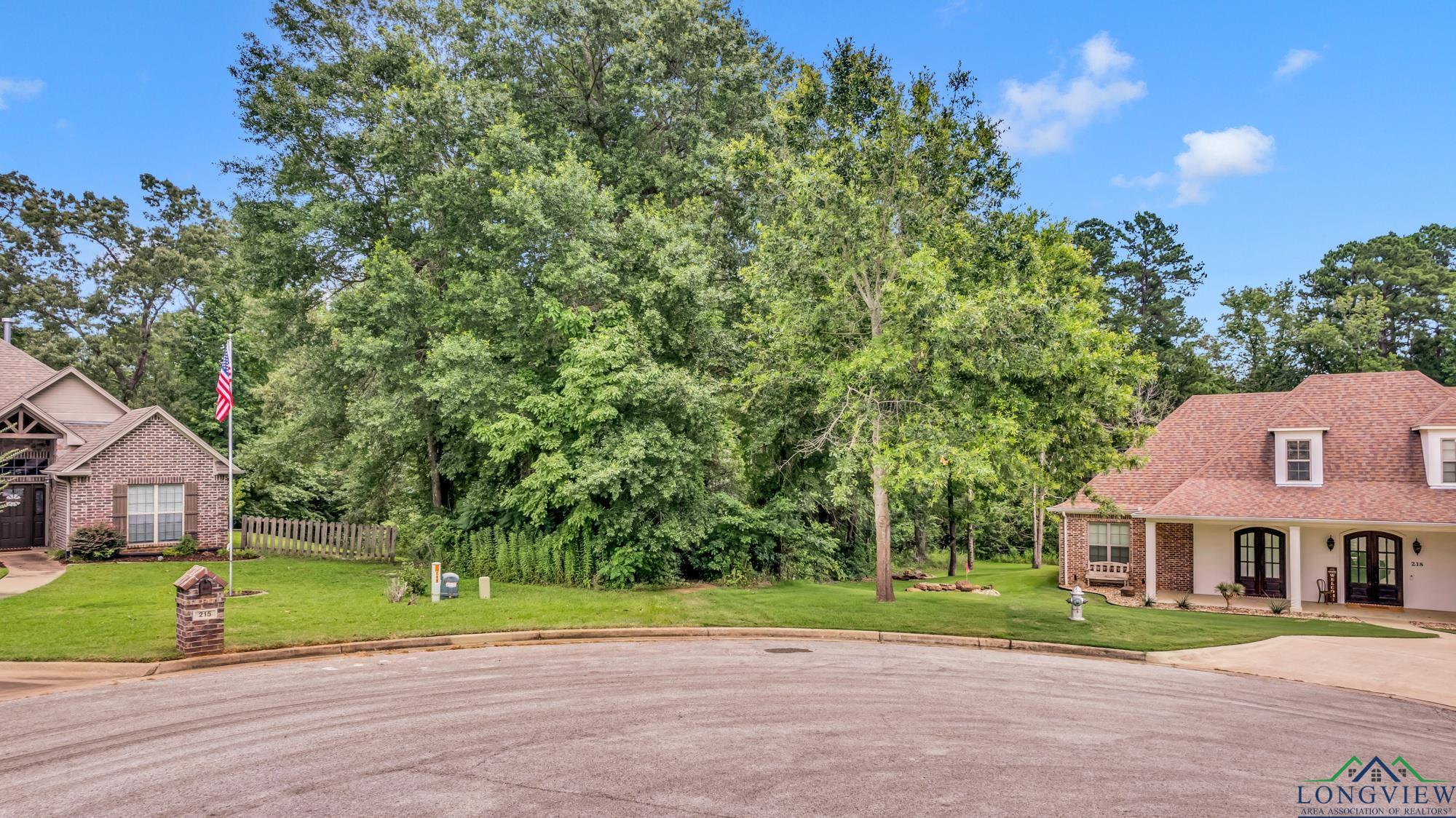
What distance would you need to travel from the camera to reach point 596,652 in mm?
12664

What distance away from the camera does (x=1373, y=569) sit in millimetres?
20969

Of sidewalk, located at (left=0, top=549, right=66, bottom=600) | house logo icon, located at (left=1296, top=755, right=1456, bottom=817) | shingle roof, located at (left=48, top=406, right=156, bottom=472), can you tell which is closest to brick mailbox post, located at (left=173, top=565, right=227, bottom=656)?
sidewalk, located at (left=0, top=549, right=66, bottom=600)

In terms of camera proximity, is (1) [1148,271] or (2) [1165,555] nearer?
(2) [1165,555]

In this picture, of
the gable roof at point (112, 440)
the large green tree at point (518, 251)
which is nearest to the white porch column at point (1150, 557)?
the large green tree at point (518, 251)

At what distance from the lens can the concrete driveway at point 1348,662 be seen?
466 inches

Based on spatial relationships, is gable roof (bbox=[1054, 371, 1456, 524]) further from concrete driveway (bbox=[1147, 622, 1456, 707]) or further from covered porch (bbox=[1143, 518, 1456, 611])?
concrete driveway (bbox=[1147, 622, 1456, 707])

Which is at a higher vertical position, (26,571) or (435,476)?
(435,476)

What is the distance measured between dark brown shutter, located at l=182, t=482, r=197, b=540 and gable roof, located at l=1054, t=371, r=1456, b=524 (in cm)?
2661

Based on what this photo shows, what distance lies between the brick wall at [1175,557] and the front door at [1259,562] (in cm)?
116

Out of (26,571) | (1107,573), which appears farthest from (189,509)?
(1107,573)

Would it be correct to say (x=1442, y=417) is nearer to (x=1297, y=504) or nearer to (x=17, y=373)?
(x=1297, y=504)

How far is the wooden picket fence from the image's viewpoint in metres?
25.3

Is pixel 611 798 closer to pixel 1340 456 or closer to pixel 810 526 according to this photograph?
pixel 810 526

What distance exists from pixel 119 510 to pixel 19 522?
5.43 m
